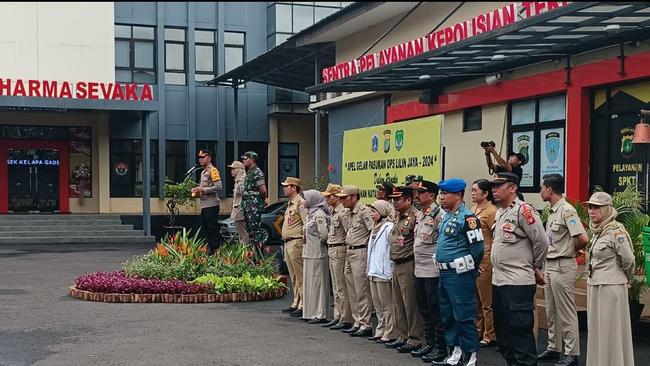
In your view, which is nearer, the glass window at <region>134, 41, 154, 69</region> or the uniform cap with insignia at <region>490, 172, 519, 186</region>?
the uniform cap with insignia at <region>490, 172, 519, 186</region>

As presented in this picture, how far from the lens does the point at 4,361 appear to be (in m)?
7.68

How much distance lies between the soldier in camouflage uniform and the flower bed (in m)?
0.52

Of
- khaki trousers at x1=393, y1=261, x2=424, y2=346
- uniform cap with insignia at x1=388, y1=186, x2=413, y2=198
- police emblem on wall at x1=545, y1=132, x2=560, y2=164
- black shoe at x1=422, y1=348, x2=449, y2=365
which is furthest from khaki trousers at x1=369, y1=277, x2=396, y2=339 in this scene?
police emblem on wall at x1=545, y1=132, x2=560, y2=164

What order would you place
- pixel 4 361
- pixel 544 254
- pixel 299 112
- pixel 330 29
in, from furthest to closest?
pixel 299 112
pixel 330 29
pixel 4 361
pixel 544 254

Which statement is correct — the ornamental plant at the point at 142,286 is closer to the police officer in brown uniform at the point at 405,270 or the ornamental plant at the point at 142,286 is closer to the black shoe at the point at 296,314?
the black shoe at the point at 296,314

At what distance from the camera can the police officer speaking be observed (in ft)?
24.3

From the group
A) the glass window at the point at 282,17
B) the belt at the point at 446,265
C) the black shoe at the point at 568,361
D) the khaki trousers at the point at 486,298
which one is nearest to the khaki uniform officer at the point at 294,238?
the khaki trousers at the point at 486,298

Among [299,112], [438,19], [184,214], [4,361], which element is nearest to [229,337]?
[4,361]

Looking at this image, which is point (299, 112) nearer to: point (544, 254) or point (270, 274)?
point (270, 274)

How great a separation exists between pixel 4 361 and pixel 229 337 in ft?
8.36

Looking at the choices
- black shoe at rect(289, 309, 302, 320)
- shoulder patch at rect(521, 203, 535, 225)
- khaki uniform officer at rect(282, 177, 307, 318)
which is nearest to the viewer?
shoulder patch at rect(521, 203, 535, 225)

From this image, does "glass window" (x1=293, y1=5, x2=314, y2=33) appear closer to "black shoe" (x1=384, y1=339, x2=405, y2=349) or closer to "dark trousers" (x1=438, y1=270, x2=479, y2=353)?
"black shoe" (x1=384, y1=339, x2=405, y2=349)

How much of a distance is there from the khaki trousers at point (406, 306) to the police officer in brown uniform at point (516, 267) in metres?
1.25

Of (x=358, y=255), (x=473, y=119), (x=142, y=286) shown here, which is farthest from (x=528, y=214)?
(x=473, y=119)
